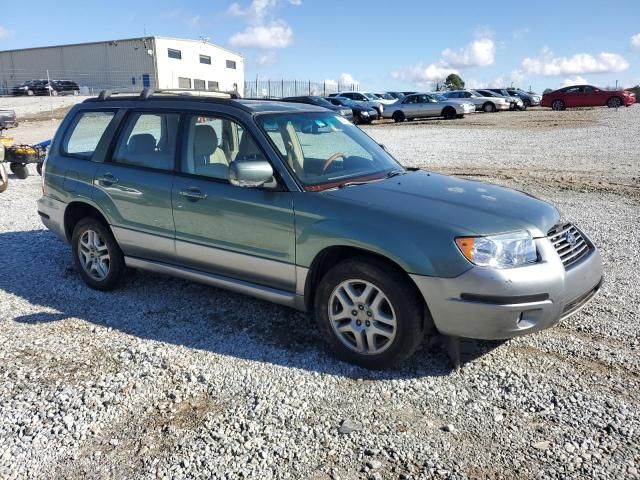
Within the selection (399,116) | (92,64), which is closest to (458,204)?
(399,116)

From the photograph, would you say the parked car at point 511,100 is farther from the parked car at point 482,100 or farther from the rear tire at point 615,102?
the rear tire at point 615,102

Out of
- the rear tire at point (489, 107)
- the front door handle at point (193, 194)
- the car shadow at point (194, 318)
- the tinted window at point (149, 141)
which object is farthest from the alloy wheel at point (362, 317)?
the rear tire at point (489, 107)

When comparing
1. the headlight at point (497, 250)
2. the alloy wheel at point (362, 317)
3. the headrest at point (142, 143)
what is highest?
the headrest at point (142, 143)

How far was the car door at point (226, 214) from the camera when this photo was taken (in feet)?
13.9

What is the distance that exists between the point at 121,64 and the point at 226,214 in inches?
2483

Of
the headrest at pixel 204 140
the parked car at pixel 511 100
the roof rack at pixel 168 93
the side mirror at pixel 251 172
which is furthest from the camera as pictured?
the parked car at pixel 511 100

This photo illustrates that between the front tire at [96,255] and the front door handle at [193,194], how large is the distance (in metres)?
1.13

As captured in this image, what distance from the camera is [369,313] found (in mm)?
3904

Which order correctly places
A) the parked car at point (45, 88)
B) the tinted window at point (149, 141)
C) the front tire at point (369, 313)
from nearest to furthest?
the front tire at point (369, 313)
the tinted window at point (149, 141)
the parked car at point (45, 88)

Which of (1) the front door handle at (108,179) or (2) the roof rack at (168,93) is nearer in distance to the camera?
(1) the front door handle at (108,179)

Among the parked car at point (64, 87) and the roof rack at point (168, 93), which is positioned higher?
the parked car at point (64, 87)

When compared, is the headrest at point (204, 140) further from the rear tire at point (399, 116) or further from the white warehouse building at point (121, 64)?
the white warehouse building at point (121, 64)

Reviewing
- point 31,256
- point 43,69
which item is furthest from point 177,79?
point 31,256

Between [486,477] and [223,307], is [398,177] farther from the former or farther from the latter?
[486,477]
